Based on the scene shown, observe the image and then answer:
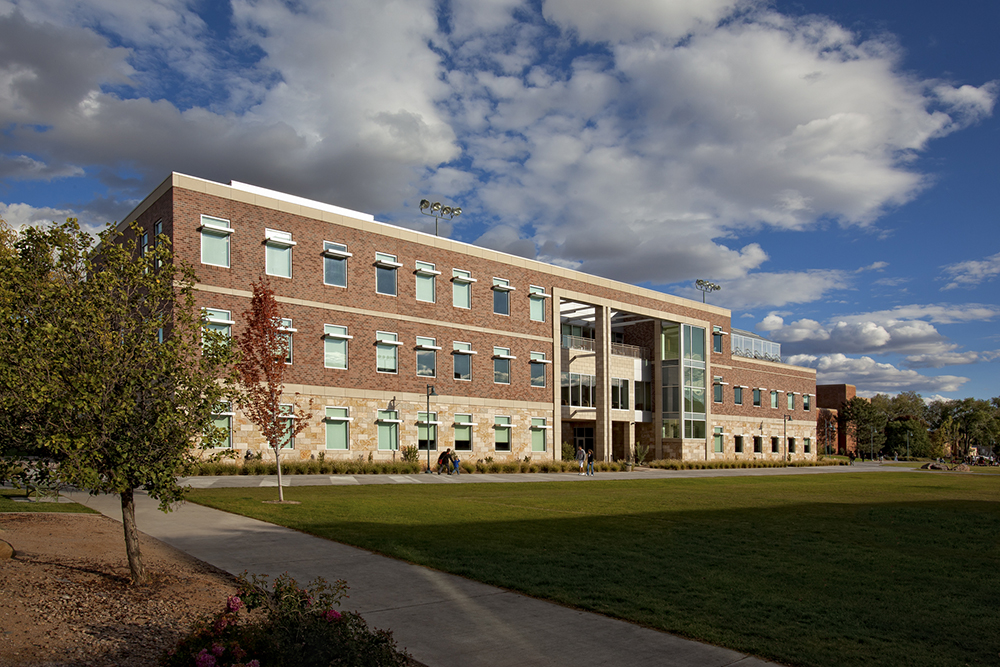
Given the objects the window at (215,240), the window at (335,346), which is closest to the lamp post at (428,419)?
the window at (335,346)

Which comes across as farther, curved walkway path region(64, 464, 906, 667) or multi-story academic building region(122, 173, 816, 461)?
multi-story academic building region(122, 173, 816, 461)

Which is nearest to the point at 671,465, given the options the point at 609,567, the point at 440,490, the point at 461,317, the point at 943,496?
the point at 461,317

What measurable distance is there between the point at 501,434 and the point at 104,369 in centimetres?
3729

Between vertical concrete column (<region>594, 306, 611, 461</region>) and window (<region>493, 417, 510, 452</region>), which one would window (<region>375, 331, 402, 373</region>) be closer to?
window (<region>493, 417, 510, 452</region>)

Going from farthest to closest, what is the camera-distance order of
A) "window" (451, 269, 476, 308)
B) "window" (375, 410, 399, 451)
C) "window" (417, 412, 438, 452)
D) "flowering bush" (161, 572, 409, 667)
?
"window" (451, 269, 476, 308)
"window" (417, 412, 438, 452)
"window" (375, 410, 399, 451)
"flowering bush" (161, 572, 409, 667)

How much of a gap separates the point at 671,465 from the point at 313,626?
4846cm

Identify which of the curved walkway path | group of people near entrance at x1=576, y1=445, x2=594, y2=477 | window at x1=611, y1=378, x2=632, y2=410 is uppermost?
window at x1=611, y1=378, x2=632, y2=410

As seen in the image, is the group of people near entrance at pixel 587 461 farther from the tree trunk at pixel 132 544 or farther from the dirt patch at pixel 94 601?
the tree trunk at pixel 132 544

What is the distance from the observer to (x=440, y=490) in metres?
24.4

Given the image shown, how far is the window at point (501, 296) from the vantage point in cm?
4450

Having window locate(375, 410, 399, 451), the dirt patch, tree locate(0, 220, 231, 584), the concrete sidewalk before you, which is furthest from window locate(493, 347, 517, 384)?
tree locate(0, 220, 231, 584)

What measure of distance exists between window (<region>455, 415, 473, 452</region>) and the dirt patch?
30.6 m

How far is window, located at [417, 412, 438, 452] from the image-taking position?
39.4m

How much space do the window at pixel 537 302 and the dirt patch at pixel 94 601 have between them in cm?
3686
